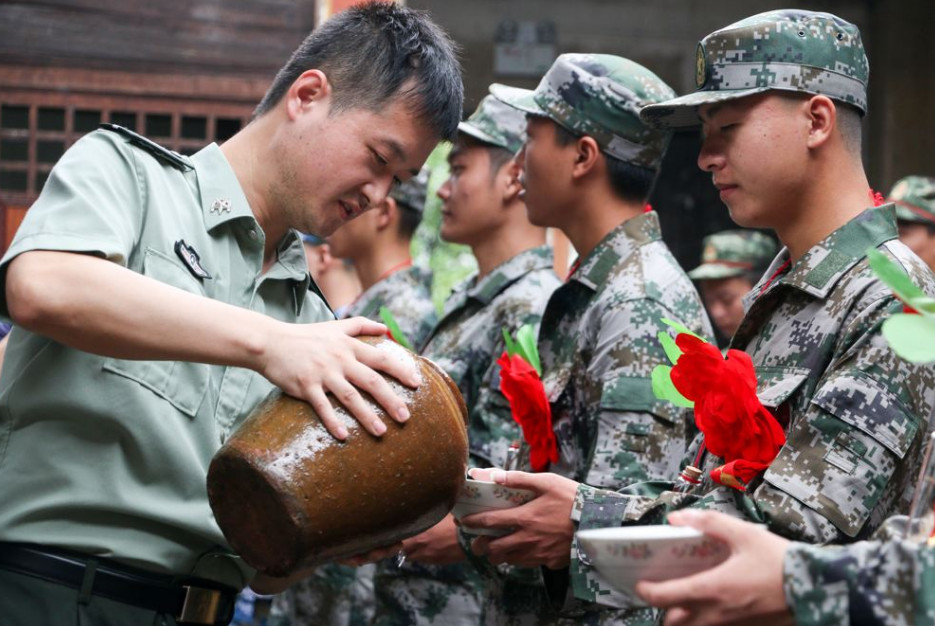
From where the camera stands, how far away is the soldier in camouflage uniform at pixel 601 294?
3002 mm

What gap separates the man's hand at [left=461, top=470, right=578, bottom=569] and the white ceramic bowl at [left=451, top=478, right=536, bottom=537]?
11 mm

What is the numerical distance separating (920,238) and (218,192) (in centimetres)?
375

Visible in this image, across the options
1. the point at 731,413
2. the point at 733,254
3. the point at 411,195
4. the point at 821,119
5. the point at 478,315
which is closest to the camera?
the point at 731,413

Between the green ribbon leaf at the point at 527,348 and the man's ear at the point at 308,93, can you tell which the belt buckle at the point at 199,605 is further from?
the green ribbon leaf at the point at 527,348

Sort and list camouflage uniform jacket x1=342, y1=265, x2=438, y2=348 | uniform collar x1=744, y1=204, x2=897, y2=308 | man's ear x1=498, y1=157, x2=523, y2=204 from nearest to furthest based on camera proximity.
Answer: uniform collar x1=744, y1=204, x2=897, y2=308
man's ear x1=498, y1=157, x2=523, y2=204
camouflage uniform jacket x1=342, y1=265, x2=438, y2=348

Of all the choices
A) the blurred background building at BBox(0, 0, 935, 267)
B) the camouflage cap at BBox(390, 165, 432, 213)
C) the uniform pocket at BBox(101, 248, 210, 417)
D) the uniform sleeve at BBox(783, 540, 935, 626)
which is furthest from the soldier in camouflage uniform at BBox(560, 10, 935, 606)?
the blurred background building at BBox(0, 0, 935, 267)

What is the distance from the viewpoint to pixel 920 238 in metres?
5.39

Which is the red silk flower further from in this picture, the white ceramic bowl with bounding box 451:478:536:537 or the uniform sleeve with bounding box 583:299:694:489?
the white ceramic bowl with bounding box 451:478:536:537

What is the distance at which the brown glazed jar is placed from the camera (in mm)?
2080

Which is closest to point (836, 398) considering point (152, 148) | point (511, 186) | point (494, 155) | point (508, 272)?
point (152, 148)

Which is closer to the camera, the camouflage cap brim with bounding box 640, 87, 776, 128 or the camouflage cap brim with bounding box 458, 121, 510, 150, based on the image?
the camouflage cap brim with bounding box 640, 87, 776, 128

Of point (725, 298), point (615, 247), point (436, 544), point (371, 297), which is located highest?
point (615, 247)

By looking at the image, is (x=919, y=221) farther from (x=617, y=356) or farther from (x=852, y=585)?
(x=852, y=585)

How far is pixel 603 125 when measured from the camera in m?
3.53
